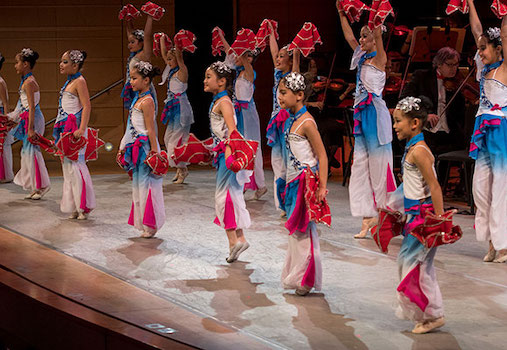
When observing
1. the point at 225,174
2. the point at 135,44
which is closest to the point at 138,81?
the point at 225,174

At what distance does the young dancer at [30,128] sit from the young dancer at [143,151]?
1.87m

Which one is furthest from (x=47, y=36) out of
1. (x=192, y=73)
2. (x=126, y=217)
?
(x=126, y=217)

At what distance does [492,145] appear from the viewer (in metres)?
5.27

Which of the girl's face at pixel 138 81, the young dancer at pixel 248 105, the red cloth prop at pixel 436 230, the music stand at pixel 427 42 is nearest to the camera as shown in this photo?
the red cloth prop at pixel 436 230

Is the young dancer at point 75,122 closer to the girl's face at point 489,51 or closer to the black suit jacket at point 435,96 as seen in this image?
the black suit jacket at point 435,96

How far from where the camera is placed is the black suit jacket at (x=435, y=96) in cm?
764

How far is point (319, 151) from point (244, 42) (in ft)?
9.92

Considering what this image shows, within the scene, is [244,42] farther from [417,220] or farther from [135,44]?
[417,220]

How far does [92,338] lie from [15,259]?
2.19 metres

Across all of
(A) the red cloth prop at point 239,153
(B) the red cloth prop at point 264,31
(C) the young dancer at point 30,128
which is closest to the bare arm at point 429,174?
(A) the red cloth prop at point 239,153

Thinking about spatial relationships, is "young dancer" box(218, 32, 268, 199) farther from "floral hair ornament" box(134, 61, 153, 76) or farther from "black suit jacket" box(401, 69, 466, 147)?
"floral hair ornament" box(134, 61, 153, 76)

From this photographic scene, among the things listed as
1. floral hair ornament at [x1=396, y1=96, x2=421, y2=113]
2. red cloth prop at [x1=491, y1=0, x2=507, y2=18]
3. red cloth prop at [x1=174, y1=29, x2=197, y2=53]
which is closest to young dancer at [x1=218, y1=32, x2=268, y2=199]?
red cloth prop at [x1=174, y1=29, x2=197, y2=53]

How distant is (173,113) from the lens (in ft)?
29.2

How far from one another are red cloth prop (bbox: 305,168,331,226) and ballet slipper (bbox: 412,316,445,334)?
0.75 meters
